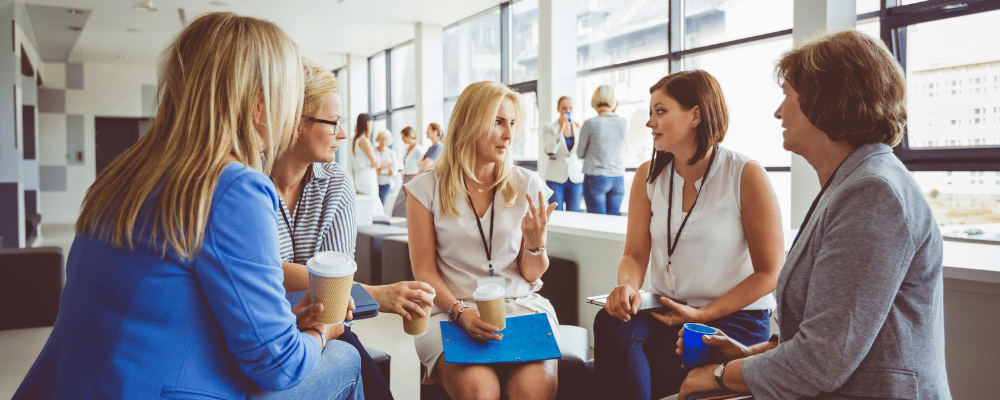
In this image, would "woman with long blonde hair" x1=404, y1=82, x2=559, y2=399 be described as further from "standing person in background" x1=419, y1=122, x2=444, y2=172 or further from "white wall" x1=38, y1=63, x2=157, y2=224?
"white wall" x1=38, y1=63, x2=157, y2=224

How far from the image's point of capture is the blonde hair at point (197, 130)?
0.90m

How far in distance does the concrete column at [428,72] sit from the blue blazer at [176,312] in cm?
830

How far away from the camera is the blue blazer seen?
88 cm

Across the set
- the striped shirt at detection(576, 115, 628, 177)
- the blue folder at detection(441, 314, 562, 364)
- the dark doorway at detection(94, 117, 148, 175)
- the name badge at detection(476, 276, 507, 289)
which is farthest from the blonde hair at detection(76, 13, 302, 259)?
the dark doorway at detection(94, 117, 148, 175)

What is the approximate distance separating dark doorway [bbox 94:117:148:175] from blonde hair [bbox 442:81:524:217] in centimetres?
1180

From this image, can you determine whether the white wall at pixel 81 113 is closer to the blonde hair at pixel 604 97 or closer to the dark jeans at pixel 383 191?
the dark jeans at pixel 383 191

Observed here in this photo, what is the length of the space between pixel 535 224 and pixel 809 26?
10.7 ft

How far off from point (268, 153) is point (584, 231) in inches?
70.0

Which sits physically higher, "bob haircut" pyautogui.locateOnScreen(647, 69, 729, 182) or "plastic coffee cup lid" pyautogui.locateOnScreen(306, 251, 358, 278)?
"bob haircut" pyautogui.locateOnScreen(647, 69, 729, 182)

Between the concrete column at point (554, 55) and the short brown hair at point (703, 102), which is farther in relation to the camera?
the concrete column at point (554, 55)

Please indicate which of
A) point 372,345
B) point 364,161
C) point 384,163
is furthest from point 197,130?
point 384,163

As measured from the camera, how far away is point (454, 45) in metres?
9.19

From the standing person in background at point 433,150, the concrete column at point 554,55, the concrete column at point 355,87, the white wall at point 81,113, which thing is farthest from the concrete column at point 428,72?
the white wall at point 81,113

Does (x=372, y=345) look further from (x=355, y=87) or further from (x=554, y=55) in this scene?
(x=355, y=87)
